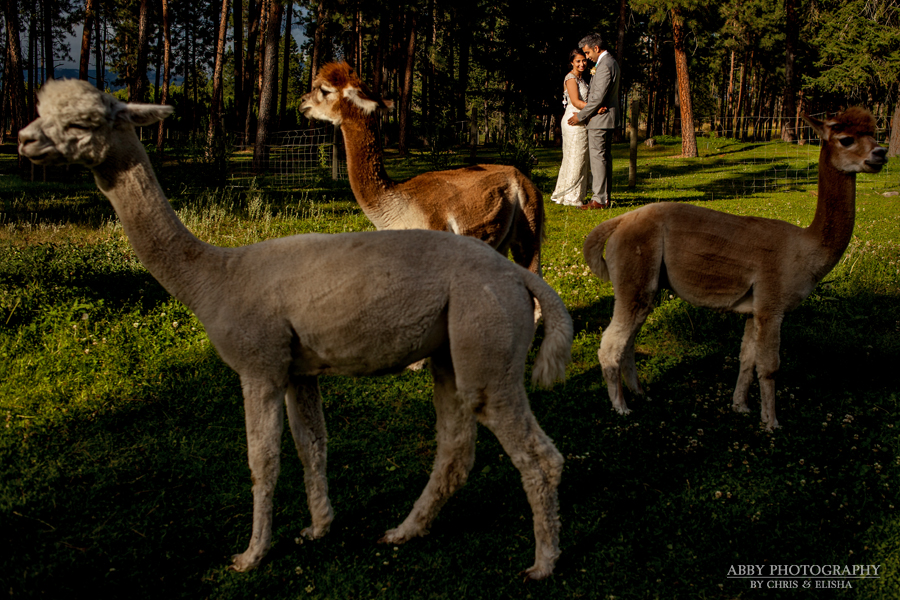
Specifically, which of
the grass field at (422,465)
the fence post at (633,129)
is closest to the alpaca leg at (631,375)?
the grass field at (422,465)

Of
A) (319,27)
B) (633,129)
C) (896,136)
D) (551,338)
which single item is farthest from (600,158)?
(896,136)

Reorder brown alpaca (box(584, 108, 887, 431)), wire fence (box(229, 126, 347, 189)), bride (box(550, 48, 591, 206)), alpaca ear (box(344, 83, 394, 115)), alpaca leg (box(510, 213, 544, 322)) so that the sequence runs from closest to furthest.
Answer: brown alpaca (box(584, 108, 887, 431)), alpaca ear (box(344, 83, 394, 115)), alpaca leg (box(510, 213, 544, 322)), bride (box(550, 48, 591, 206)), wire fence (box(229, 126, 347, 189))

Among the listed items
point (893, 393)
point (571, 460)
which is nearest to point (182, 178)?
point (571, 460)

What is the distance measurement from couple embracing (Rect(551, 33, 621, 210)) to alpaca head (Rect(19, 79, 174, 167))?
33.0 ft

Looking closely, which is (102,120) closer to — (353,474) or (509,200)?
(353,474)

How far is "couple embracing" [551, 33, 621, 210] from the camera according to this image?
38.9 ft

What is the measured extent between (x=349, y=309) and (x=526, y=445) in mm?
1237

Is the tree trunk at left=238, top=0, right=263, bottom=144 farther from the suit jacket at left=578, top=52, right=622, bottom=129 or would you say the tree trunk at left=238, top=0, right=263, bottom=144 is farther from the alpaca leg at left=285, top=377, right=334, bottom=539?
the alpaca leg at left=285, top=377, right=334, bottom=539

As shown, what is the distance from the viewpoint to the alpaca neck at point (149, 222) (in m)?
3.48

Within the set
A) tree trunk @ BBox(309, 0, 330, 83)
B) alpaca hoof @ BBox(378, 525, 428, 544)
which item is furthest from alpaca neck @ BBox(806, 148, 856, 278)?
tree trunk @ BBox(309, 0, 330, 83)

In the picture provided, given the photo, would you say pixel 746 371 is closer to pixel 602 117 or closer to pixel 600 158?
pixel 600 158

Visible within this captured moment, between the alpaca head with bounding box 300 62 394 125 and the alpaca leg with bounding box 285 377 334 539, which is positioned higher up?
the alpaca head with bounding box 300 62 394 125

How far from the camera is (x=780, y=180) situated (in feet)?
67.2

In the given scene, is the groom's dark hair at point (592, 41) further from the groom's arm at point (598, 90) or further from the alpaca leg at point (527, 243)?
the alpaca leg at point (527, 243)
